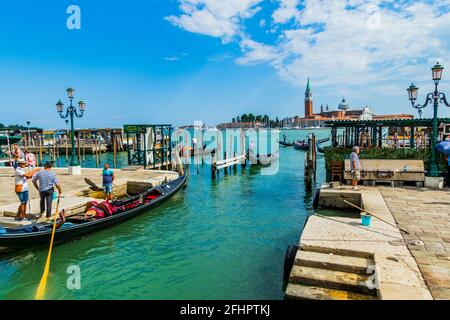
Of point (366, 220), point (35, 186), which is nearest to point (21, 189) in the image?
point (35, 186)

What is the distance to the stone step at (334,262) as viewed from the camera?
200 inches

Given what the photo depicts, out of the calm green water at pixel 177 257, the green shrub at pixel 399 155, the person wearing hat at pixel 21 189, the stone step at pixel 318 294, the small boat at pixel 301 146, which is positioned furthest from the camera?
the small boat at pixel 301 146

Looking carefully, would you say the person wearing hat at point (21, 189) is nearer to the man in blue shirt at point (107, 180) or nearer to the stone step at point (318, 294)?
the man in blue shirt at point (107, 180)

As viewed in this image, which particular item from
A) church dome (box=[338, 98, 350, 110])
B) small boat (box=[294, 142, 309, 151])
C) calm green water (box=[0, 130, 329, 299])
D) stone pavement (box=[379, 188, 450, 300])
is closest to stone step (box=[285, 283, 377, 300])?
stone pavement (box=[379, 188, 450, 300])

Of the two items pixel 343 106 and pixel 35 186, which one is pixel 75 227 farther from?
pixel 343 106

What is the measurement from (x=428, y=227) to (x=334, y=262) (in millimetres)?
3183

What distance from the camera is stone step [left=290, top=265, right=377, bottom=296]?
185 inches

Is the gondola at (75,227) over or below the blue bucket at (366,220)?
below

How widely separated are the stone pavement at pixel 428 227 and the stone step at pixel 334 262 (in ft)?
2.77

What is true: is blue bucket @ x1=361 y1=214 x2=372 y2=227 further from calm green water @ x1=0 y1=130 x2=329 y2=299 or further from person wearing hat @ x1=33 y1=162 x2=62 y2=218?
person wearing hat @ x1=33 y1=162 x2=62 y2=218

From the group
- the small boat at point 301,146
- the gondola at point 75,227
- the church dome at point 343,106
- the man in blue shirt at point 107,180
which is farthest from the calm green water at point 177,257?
the church dome at point 343,106

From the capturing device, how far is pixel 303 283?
501 cm

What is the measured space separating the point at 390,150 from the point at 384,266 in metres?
9.45

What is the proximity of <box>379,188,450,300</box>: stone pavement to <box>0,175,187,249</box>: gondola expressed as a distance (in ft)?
26.1
